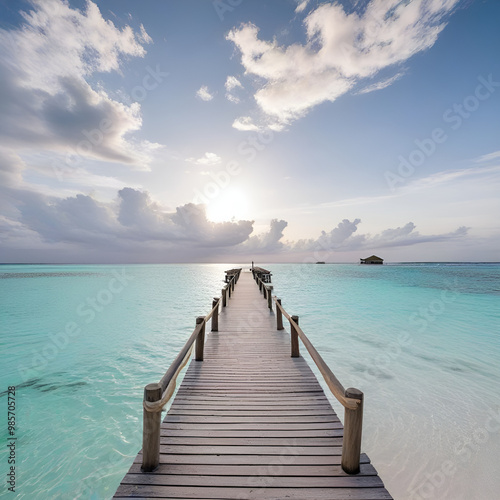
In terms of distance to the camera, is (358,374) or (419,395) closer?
(419,395)

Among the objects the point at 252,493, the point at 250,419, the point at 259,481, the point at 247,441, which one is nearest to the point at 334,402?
the point at 250,419

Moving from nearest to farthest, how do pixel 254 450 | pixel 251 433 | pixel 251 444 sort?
pixel 254 450 → pixel 251 444 → pixel 251 433

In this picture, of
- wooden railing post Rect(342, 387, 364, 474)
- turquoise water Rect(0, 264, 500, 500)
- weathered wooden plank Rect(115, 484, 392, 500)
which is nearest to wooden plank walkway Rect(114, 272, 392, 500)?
weathered wooden plank Rect(115, 484, 392, 500)

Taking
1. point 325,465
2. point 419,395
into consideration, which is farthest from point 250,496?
point 419,395

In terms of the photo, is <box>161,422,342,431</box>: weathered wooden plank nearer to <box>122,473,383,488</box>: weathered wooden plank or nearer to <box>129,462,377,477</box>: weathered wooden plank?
<box>129,462,377,477</box>: weathered wooden plank

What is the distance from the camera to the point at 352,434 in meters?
2.64

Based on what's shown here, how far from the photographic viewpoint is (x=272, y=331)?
8422mm

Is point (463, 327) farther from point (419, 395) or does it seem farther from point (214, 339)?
point (214, 339)

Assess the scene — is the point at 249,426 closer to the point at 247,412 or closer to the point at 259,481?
the point at 247,412

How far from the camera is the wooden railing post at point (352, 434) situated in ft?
8.58

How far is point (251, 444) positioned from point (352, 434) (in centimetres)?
131

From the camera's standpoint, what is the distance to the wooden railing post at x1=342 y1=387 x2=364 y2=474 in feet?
8.58

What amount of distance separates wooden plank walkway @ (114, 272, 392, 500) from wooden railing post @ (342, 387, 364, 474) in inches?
4.4

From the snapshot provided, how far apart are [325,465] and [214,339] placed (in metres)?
5.24
